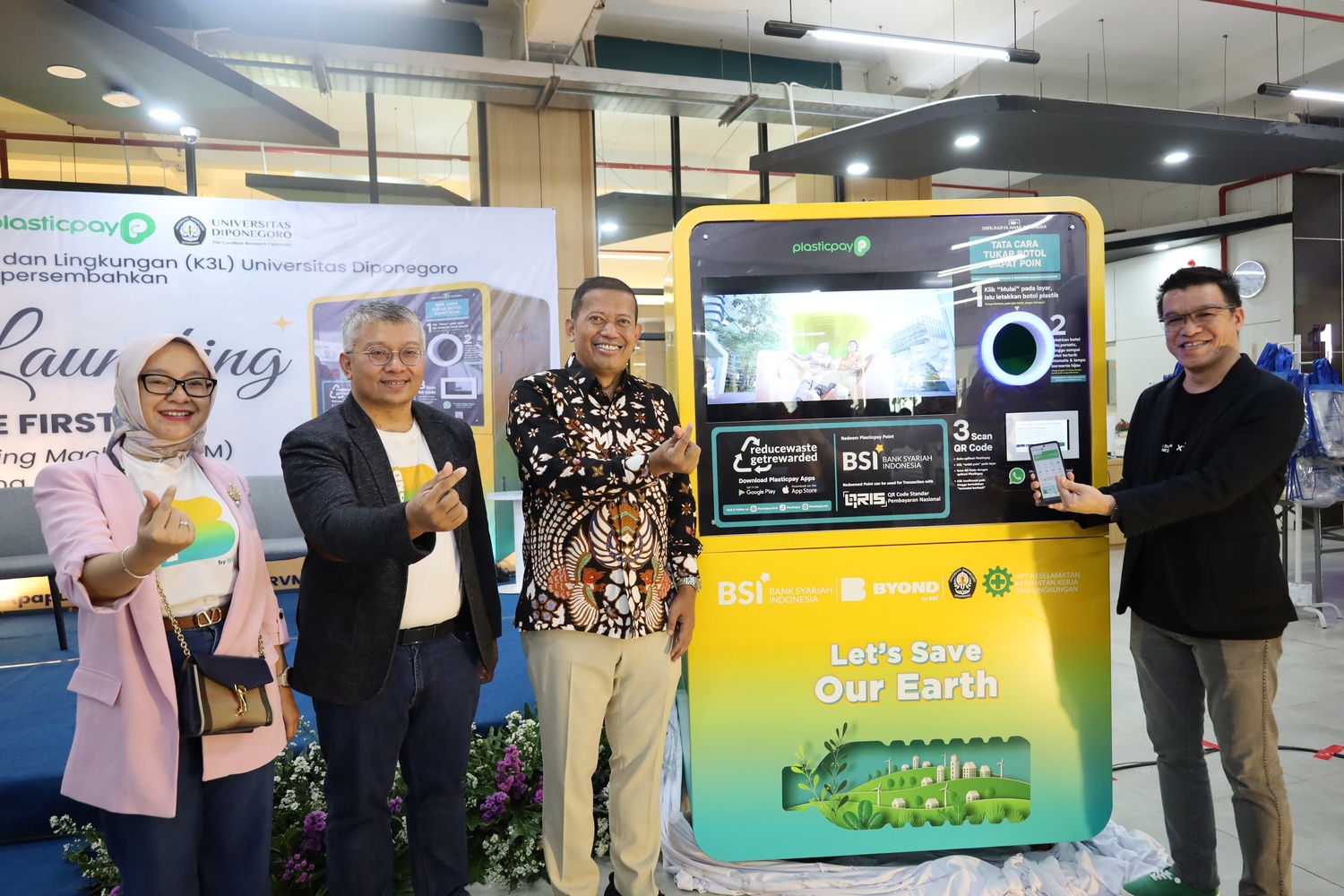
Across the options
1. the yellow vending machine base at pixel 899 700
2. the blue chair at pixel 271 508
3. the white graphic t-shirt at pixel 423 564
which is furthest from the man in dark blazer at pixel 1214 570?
the blue chair at pixel 271 508

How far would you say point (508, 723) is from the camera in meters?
2.98

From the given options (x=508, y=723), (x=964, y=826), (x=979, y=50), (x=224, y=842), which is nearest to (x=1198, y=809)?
(x=964, y=826)

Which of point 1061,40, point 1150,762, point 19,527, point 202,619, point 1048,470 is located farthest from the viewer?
point 1061,40

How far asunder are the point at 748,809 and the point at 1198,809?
1.20 meters

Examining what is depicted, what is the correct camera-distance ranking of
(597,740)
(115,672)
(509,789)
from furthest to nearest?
(509,789)
(597,740)
(115,672)

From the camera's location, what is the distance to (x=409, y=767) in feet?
6.15

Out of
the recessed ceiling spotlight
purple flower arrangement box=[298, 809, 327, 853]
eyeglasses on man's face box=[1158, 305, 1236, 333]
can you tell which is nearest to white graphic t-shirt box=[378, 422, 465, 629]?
purple flower arrangement box=[298, 809, 327, 853]

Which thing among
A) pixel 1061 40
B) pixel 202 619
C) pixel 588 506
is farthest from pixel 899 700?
pixel 1061 40

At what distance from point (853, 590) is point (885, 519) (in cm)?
23

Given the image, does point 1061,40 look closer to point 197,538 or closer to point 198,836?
point 197,538

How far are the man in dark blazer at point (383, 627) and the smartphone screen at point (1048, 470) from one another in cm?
152

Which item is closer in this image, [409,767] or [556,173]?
[409,767]

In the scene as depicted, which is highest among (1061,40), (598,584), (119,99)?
(1061,40)

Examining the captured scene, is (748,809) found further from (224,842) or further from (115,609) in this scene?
(115,609)
